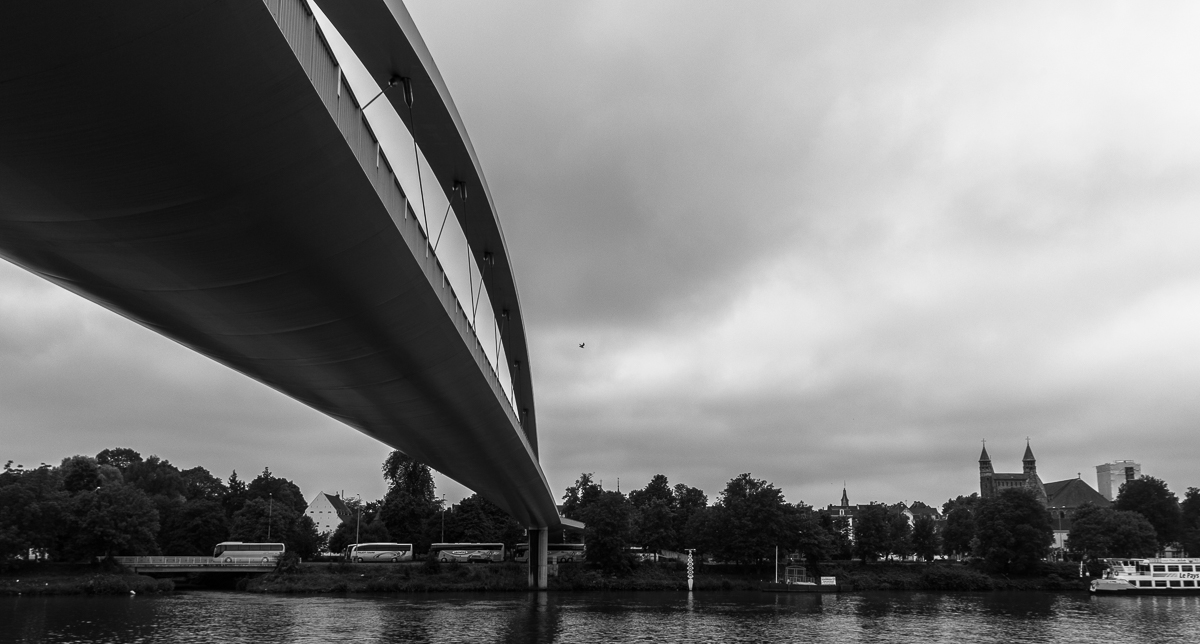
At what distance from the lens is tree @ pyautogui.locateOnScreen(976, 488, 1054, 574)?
78.4m

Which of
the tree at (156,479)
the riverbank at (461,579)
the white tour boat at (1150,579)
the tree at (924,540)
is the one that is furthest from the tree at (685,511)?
the tree at (156,479)

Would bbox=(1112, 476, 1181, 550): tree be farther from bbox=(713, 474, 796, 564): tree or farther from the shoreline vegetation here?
bbox=(713, 474, 796, 564): tree

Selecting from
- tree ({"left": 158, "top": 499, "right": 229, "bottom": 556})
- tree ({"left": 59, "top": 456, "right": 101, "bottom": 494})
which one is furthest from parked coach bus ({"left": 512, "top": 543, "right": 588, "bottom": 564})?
tree ({"left": 59, "top": 456, "right": 101, "bottom": 494})

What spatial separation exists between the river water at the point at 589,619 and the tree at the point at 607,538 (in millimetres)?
10709

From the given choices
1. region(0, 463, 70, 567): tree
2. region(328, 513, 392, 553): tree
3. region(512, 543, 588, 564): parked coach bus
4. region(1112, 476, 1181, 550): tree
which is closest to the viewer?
region(0, 463, 70, 567): tree

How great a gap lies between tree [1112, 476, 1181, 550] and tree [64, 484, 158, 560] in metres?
107

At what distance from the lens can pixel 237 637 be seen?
115 ft

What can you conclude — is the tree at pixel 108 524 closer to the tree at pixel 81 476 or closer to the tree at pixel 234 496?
the tree at pixel 81 476

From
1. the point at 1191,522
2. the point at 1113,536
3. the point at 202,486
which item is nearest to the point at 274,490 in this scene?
the point at 202,486

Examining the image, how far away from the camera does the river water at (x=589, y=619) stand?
121 feet

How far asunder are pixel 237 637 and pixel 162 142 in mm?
30680

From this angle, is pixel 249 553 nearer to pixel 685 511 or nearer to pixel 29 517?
pixel 29 517

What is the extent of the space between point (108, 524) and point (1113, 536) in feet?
299

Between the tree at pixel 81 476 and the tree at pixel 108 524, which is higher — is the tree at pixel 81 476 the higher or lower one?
the higher one
